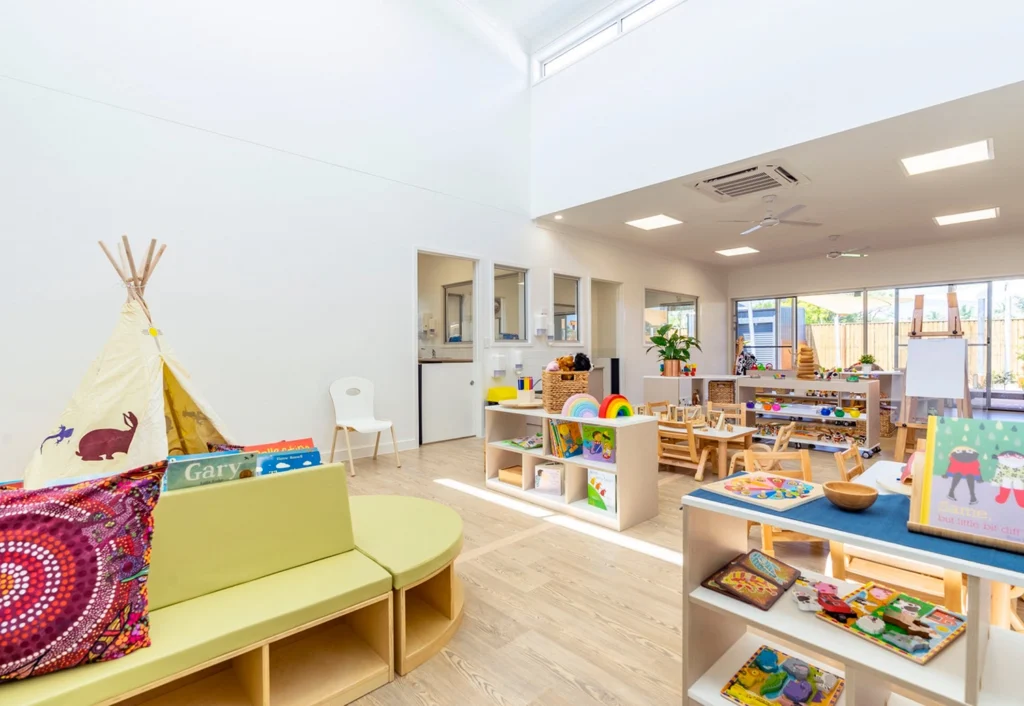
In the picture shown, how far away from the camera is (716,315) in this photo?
11047 millimetres

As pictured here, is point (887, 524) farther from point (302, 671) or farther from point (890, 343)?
point (890, 343)

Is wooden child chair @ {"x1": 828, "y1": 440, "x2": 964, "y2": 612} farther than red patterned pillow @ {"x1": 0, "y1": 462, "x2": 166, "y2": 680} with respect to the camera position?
Yes

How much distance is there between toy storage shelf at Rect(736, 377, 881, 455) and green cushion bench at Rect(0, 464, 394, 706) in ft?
16.4

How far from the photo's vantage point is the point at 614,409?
11.1 feet

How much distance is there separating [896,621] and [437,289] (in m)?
7.88

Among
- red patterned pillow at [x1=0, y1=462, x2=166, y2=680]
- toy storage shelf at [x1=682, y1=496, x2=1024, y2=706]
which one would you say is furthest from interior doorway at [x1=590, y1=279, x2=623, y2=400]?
red patterned pillow at [x1=0, y1=462, x2=166, y2=680]

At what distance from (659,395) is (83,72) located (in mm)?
6555

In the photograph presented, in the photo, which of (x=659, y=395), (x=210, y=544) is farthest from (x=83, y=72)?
(x=659, y=395)

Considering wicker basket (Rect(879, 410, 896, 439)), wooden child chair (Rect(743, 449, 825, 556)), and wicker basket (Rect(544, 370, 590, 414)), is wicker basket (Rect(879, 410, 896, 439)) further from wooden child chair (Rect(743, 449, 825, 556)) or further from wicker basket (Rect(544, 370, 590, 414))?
wicker basket (Rect(544, 370, 590, 414))

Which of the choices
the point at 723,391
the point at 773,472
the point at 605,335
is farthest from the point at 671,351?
the point at 773,472

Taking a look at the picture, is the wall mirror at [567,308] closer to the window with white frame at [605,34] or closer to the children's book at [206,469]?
the window with white frame at [605,34]

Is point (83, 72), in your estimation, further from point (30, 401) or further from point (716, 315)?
point (716, 315)

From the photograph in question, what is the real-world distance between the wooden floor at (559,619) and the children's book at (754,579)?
19.5 inches

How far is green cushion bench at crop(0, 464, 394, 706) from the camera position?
138cm
